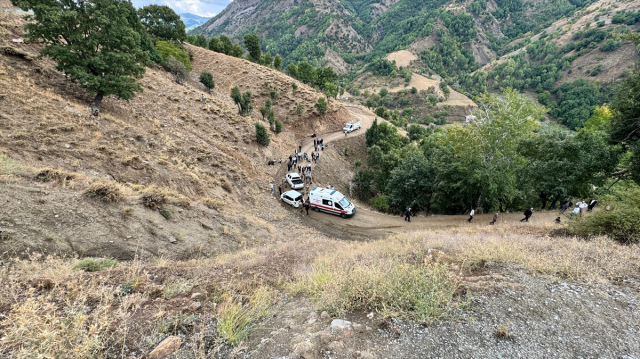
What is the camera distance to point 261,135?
1107 inches

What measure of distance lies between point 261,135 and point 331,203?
41.5 ft

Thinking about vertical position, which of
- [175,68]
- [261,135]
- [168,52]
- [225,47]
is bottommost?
[261,135]

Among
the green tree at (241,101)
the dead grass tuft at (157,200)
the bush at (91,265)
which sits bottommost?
the bush at (91,265)

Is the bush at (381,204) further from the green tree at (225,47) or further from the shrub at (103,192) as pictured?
the green tree at (225,47)

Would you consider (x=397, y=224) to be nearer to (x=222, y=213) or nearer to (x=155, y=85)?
(x=222, y=213)

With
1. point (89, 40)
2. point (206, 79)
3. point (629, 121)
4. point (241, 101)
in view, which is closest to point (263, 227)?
point (89, 40)

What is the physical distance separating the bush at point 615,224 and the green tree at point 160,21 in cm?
5653

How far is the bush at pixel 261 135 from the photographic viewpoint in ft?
91.1

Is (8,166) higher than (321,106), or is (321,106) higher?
(321,106)

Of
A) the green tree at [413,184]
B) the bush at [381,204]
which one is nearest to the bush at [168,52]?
the bush at [381,204]

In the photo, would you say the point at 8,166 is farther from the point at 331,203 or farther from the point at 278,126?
the point at 278,126

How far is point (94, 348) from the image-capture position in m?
3.16

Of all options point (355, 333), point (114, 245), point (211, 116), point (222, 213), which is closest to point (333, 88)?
point (211, 116)

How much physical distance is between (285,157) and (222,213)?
1800 cm
